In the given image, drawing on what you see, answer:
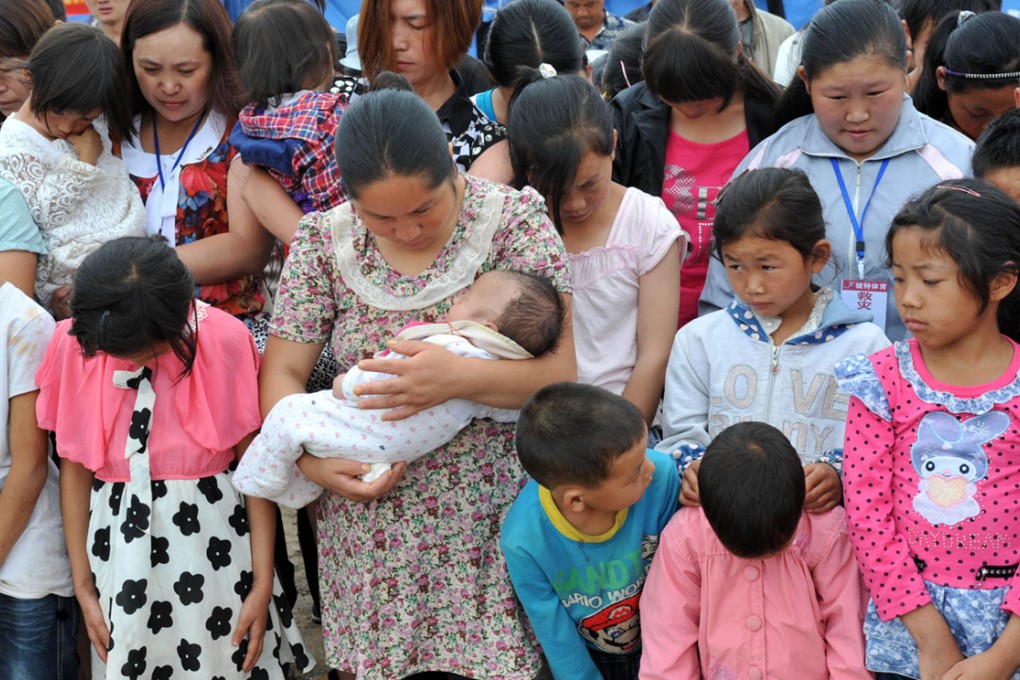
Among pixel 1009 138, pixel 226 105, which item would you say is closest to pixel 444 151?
pixel 226 105

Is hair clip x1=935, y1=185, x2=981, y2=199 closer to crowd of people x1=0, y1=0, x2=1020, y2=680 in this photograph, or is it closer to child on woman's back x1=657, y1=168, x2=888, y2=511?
crowd of people x1=0, y1=0, x2=1020, y2=680

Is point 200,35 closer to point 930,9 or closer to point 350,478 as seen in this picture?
point 350,478

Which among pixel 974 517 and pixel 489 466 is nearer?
pixel 974 517

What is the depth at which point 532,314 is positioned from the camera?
248 centimetres

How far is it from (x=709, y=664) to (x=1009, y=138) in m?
1.48

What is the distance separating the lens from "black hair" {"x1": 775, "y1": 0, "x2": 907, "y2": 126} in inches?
114

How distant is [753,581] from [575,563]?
0.41m

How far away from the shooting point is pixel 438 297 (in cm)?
254

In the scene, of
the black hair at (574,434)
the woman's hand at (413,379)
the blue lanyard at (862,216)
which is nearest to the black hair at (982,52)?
the blue lanyard at (862,216)

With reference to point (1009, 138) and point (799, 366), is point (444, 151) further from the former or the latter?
point (1009, 138)

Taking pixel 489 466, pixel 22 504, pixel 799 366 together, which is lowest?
pixel 22 504

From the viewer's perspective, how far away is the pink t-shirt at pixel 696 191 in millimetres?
3258

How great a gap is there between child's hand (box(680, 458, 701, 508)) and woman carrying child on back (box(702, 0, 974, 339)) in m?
0.66

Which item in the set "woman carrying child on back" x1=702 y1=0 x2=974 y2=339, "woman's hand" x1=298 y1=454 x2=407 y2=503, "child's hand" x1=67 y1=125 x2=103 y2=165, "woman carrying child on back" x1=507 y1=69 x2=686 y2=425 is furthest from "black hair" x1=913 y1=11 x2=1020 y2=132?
"child's hand" x1=67 y1=125 x2=103 y2=165
